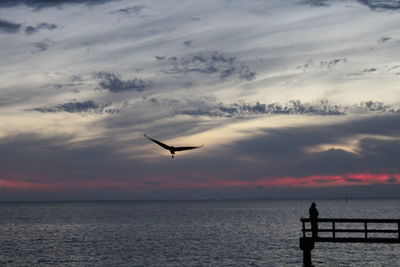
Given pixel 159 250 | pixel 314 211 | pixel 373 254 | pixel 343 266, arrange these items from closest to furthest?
pixel 314 211, pixel 343 266, pixel 373 254, pixel 159 250

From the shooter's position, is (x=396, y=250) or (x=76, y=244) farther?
(x=76, y=244)

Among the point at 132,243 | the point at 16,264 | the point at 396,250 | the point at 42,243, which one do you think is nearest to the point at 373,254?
the point at 396,250

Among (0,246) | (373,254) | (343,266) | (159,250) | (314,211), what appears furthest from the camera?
(0,246)

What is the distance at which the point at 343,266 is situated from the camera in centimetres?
3869

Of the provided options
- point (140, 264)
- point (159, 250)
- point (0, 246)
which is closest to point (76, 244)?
point (0, 246)

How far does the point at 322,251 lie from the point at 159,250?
15798 mm

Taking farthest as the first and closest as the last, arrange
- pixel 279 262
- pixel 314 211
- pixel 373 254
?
1. pixel 373 254
2. pixel 279 262
3. pixel 314 211

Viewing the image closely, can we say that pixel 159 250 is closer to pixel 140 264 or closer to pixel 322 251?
pixel 140 264

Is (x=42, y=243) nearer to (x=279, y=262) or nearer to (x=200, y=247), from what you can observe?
(x=200, y=247)

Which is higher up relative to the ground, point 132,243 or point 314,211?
point 314,211

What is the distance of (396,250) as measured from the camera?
151ft

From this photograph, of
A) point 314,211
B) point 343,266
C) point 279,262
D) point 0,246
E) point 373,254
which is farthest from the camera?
point 0,246

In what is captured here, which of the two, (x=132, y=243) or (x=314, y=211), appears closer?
(x=314, y=211)

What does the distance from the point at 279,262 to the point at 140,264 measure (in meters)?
11.4
